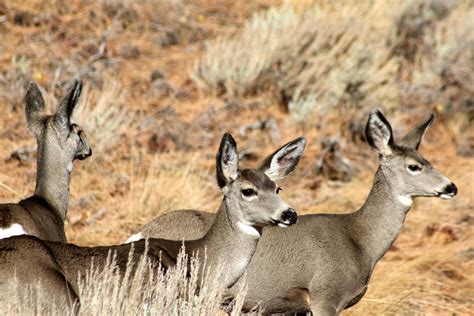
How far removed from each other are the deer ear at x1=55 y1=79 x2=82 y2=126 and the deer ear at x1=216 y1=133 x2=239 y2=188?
1.42m

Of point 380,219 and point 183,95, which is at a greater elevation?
point 380,219

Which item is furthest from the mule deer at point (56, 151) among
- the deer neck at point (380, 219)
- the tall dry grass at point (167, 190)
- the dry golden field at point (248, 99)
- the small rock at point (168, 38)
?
the small rock at point (168, 38)

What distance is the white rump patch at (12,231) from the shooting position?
697 cm

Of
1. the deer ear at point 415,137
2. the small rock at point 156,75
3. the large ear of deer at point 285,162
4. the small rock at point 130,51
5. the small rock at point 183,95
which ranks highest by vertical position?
the large ear of deer at point 285,162

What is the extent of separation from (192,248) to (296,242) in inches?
45.3

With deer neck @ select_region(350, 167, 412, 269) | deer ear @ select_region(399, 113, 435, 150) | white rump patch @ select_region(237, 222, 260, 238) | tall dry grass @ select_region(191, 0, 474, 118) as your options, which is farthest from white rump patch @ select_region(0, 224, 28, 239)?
tall dry grass @ select_region(191, 0, 474, 118)

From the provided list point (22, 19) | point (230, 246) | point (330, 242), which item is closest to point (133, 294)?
point (230, 246)

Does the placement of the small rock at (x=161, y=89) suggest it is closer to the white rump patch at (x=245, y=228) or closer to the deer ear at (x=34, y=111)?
the deer ear at (x=34, y=111)

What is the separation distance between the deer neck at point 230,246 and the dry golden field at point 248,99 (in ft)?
9.02

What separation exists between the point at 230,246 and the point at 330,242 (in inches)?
47.5

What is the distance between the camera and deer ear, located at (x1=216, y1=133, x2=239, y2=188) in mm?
7059

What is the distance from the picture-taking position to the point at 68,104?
8.02m

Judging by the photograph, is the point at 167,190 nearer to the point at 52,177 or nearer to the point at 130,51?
the point at 52,177

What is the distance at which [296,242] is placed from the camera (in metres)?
7.99
